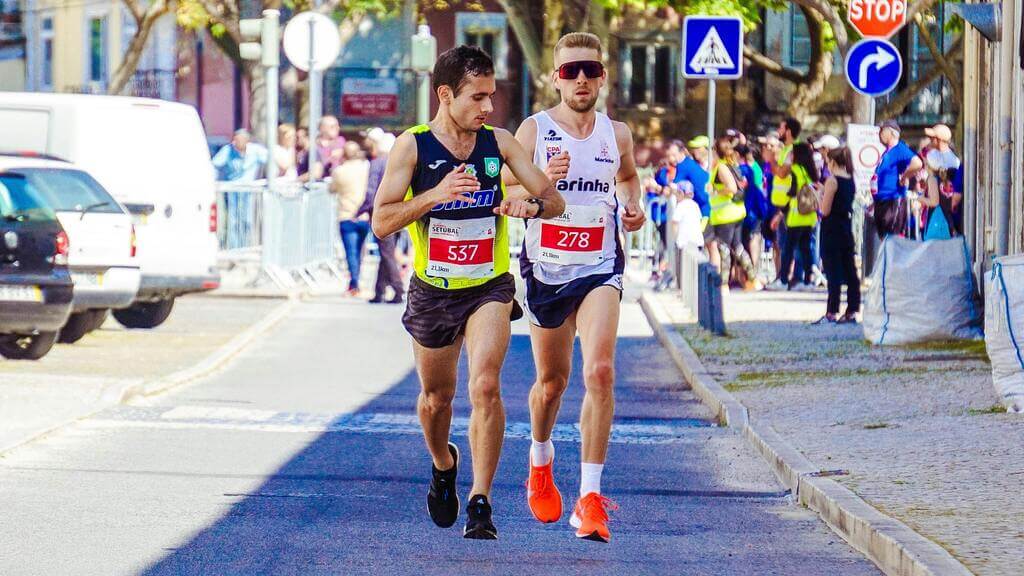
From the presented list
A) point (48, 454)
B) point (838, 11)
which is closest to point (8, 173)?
point (48, 454)

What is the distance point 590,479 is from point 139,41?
118ft

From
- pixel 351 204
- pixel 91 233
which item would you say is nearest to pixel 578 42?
pixel 91 233

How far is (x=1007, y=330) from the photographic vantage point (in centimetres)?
1285

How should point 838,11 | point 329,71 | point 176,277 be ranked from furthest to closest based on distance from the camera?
point 329,71 < point 838,11 < point 176,277

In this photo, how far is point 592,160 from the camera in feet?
27.6

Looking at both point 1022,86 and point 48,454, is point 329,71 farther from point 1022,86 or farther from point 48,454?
point 48,454

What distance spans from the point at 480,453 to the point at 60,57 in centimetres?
5446

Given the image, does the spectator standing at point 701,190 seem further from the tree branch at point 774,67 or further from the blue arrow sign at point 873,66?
the tree branch at point 774,67

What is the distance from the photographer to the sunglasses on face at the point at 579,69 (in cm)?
838

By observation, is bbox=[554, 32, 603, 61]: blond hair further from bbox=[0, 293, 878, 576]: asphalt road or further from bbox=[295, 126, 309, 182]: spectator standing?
bbox=[295, 126, 309, 182]: spectator standing

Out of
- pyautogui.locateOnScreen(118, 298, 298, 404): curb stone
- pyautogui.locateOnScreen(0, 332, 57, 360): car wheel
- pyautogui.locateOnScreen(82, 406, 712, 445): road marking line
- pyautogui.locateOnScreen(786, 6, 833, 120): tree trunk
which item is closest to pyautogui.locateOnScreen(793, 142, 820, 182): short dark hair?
pyautogui.locateOnScreen(118, 298, 298, 404): curb stone

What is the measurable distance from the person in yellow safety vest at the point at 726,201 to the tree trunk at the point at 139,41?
20.1 metres

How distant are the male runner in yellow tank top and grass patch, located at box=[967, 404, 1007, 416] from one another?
534cm

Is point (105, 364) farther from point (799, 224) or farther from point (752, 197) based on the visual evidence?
point (752, 197)
